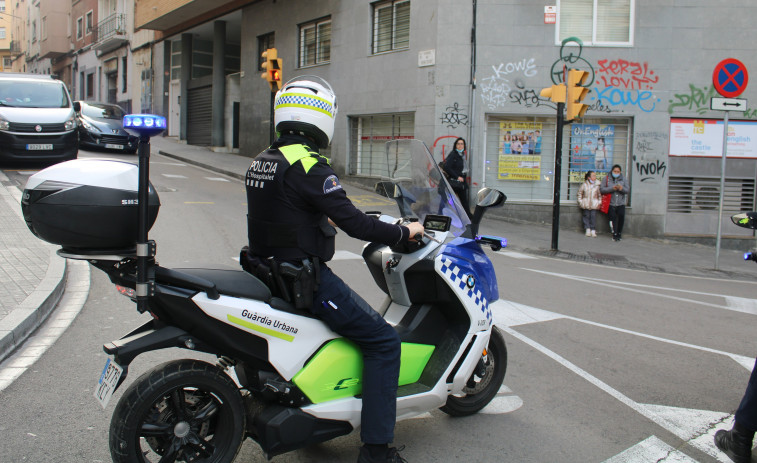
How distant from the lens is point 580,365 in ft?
16.2

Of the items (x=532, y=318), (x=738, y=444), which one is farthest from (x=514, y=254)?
(x=738, y=444)

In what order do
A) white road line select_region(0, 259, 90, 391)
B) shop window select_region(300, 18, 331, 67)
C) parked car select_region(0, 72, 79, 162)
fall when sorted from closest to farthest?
white road line select_region(0, 259, 90, 391) → parked car select_region(0, 72, 79, 162) → shop window select_region(300, 18, 331, 67)

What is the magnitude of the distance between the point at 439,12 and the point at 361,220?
1382cm

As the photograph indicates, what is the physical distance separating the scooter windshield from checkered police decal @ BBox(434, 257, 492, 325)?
0.91 feet

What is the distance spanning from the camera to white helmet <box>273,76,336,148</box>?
2.98 m

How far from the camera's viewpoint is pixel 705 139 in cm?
1535

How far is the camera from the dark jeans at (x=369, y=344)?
9.71ft

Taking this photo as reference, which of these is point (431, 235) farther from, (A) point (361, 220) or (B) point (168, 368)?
(B) point (168, 368)

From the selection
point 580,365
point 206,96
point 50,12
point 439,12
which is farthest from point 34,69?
point 580,365

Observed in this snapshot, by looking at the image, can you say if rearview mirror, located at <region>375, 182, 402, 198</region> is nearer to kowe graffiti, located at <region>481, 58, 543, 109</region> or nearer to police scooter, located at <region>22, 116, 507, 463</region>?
police scooter, located at <region>22, 116, 507, 463</region>

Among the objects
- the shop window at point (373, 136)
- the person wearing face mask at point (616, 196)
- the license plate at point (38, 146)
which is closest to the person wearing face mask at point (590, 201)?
the person wearing face mask at point (616, 196)

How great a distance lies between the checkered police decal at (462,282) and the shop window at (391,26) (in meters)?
13.9

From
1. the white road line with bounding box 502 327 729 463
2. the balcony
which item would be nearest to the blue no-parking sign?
the white road line with bounding box 502 327 729 463

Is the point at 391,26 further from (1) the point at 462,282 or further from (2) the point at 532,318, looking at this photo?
(1) the point at 462,282
